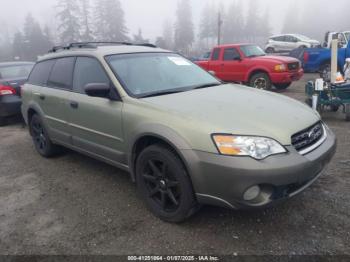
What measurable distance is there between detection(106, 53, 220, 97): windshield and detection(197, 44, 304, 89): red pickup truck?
6.36m

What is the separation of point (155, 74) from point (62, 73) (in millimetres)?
1530

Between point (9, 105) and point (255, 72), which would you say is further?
point (255, 72)

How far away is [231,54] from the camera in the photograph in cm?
1102

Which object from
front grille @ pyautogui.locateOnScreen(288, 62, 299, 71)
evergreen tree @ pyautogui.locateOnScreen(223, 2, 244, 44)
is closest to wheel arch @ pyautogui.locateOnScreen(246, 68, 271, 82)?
front grille @ pyautogui.locateOnScreen(288, 62, 299, 71)

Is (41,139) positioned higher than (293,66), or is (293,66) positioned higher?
(293,66)

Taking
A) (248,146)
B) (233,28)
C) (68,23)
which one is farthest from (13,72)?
(233,28)

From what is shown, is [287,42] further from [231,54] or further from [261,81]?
[261,81]

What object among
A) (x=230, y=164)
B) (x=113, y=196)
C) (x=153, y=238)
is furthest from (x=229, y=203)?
(x=113, y=196)

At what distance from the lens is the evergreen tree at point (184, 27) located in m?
76.7

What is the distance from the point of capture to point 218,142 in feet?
8.32

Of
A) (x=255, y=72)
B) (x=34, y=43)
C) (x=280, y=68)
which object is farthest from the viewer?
(x=34, y=43)

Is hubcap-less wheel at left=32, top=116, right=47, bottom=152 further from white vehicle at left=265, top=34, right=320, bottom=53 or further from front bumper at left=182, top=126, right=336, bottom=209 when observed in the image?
white vehicle at left=265, top=34, right=320, bottom=53

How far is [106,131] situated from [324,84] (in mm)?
5484

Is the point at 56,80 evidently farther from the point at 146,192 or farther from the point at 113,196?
the point at 146,192
